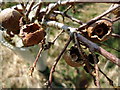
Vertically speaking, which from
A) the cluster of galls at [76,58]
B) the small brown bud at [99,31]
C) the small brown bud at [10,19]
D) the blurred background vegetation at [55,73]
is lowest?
the blurred background vegetation at [55,73]

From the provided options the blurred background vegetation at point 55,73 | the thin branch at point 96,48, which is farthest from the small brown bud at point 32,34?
the blurred background vegetation at point 55,73

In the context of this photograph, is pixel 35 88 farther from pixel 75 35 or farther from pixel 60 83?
pixel 75 35

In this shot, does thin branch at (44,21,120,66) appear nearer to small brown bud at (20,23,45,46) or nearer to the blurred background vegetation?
small brown bud at (20,23,45,46)

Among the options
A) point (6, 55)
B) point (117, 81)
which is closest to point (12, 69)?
point (6, 55)

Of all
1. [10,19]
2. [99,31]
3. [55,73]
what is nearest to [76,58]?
[99,31]

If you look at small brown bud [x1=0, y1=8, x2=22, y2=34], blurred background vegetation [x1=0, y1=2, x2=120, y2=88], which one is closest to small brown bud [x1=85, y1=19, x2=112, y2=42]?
small brown bud [x1=0, y1=8, x2=22, y2=34]

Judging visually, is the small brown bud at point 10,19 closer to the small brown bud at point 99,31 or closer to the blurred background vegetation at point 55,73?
the small brown bud at point 99,31

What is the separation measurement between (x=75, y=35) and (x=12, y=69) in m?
0.92

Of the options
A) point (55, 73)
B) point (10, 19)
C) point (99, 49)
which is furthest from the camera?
point (55, 73)

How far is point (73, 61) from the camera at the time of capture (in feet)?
1.51

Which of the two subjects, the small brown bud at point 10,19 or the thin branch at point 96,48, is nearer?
the thin branch at point 96,48

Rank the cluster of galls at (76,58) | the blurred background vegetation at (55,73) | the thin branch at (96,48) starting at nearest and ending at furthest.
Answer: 1. the thin branch at (96,48)
2. the cluster of galls at (76,58)
3. the blurred background vegetation at (55,73)

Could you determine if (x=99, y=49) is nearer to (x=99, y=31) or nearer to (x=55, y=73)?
(x=99, y=31)

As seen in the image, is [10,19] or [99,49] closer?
[99,49]
